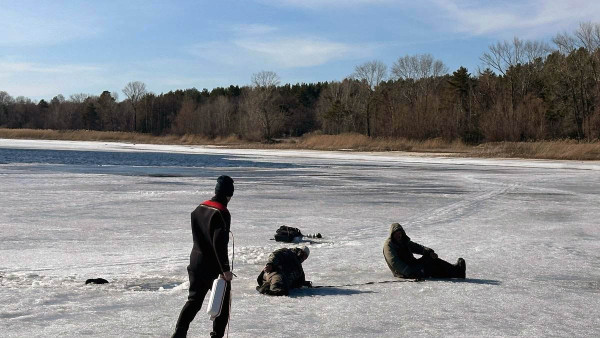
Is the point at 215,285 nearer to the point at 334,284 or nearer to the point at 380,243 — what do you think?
the point at 334,284

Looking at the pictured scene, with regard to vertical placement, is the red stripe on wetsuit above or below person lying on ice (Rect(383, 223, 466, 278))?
above

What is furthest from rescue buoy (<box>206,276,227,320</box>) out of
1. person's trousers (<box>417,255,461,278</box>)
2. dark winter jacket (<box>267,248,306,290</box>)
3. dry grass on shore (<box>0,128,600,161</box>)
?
dry grass on shore (<box>0,128,600,161</box>)

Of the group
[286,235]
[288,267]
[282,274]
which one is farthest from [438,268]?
[286,235]

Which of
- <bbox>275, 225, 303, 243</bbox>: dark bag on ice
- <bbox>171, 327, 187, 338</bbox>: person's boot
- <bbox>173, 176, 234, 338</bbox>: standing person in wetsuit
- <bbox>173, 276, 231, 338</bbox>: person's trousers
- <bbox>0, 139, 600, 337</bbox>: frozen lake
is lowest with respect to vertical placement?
<bbox>0, 139, 600, 337</bbox>: frozen lake

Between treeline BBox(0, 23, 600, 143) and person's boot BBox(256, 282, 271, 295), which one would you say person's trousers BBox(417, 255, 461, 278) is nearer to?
person's boot BBox(256, 282, 271, 295)

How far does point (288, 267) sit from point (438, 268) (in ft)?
6.63

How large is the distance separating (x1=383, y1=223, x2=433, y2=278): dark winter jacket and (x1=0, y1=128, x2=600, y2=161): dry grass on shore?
37380 millimetres

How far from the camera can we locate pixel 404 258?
26.6ft

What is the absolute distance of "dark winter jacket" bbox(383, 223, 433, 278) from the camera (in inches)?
316

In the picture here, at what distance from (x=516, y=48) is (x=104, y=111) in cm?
8616

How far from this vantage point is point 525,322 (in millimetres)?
6215

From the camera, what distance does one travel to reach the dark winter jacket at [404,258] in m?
8.04

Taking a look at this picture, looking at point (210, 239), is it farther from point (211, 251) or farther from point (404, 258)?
point (404, 258)

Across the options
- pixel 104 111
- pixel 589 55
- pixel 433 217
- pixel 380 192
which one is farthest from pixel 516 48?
pixel 104 111
